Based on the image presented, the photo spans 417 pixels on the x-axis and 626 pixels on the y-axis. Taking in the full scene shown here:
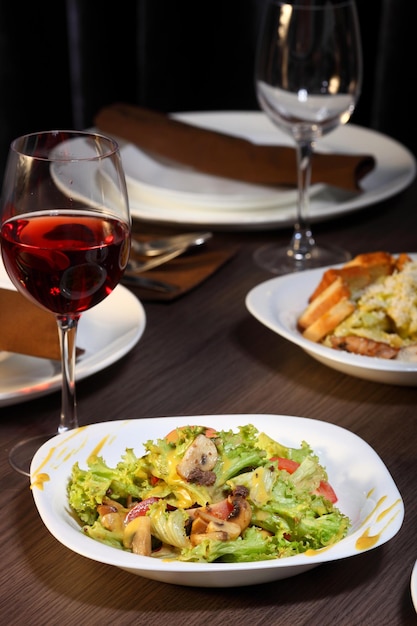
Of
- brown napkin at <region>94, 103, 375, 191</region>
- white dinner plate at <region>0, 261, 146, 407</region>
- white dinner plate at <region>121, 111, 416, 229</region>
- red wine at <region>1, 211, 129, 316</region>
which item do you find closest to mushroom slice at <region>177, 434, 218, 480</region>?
red wine at <region>1, 211, 129, 316</region>

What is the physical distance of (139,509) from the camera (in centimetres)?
86

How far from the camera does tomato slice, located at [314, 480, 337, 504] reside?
0.93m

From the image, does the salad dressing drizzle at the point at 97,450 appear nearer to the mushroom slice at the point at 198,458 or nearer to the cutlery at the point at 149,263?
the mushroom slice at the point at 198,458

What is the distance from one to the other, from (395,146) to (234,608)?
154 centimetres

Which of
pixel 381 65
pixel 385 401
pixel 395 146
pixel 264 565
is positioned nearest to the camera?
pixel 264 565

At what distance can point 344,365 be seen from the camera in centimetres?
123

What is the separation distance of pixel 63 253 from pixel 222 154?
1057 millimetres

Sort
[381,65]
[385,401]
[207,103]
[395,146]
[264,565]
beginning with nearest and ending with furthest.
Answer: [264,565]
[385,401]
[395,146]
[381,65]
[207,103]

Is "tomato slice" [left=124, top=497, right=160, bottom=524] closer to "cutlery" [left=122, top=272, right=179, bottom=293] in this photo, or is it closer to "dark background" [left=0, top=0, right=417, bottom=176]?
"cutlery" [left=122, top=272, right=179, bottom=293]

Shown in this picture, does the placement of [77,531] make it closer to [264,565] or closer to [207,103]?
[264,565]

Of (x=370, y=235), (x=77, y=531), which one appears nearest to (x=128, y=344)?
(x=77, y=531)

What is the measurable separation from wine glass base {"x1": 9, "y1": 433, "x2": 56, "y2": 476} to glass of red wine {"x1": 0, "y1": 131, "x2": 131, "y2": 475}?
0.57ft

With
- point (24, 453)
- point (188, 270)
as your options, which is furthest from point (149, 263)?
point (24, 453)

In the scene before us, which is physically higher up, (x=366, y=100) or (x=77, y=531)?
(x=77, y=531)
